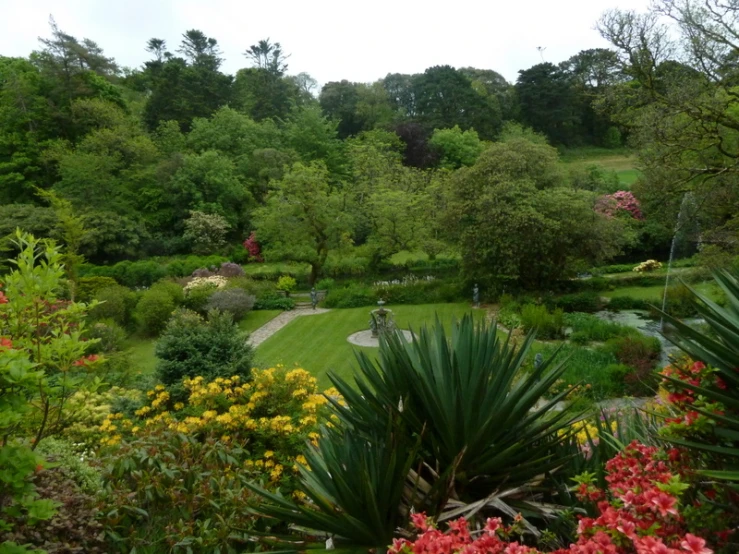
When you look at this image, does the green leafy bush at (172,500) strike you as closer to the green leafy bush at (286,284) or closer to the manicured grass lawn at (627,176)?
the green leafy bush at (286,284)

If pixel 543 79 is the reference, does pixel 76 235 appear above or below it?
below

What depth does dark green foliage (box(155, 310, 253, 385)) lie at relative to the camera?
7.71 metres

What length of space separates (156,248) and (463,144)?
21.5m

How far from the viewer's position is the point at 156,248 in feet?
92.8

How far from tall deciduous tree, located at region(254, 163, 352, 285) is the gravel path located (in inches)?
118

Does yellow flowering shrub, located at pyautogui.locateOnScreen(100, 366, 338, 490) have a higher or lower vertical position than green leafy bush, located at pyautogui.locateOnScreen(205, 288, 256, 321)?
higher

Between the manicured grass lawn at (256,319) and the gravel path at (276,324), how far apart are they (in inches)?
8.3

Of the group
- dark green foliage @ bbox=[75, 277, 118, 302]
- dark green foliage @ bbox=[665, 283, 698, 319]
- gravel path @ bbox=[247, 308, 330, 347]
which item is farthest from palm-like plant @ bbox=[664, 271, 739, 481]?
dark green foliage @ bbox=[75, 277, 118, 302]

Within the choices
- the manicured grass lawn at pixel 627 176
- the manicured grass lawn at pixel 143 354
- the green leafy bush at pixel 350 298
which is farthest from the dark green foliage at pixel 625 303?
the manicured grass lawn at pixel 627 176

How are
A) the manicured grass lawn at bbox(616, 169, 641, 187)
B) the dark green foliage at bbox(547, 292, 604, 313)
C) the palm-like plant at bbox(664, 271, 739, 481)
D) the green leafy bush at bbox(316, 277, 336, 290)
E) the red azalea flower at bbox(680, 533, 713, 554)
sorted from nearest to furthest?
the red azalea flower at bbox(680, 533, 713, 554)
the palm-like plant at bbox(664, 271, 739, 481)
the dark green foliage at bbox(547, 292, 604, 313)
the green leafy bush at bbox(316, 277, 336, 290)
the manicured grass lawn at bbox(616, 169, 641, 187)

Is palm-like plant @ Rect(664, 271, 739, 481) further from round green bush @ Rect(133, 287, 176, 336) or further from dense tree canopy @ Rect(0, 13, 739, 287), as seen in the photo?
round green bush @ Rect(133, 287, 176, 336)

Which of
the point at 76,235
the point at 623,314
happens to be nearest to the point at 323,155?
the point at 76,235

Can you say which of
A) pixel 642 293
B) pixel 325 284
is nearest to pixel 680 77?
pixel 642 293

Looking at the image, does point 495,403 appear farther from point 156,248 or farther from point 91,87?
point 91,87
